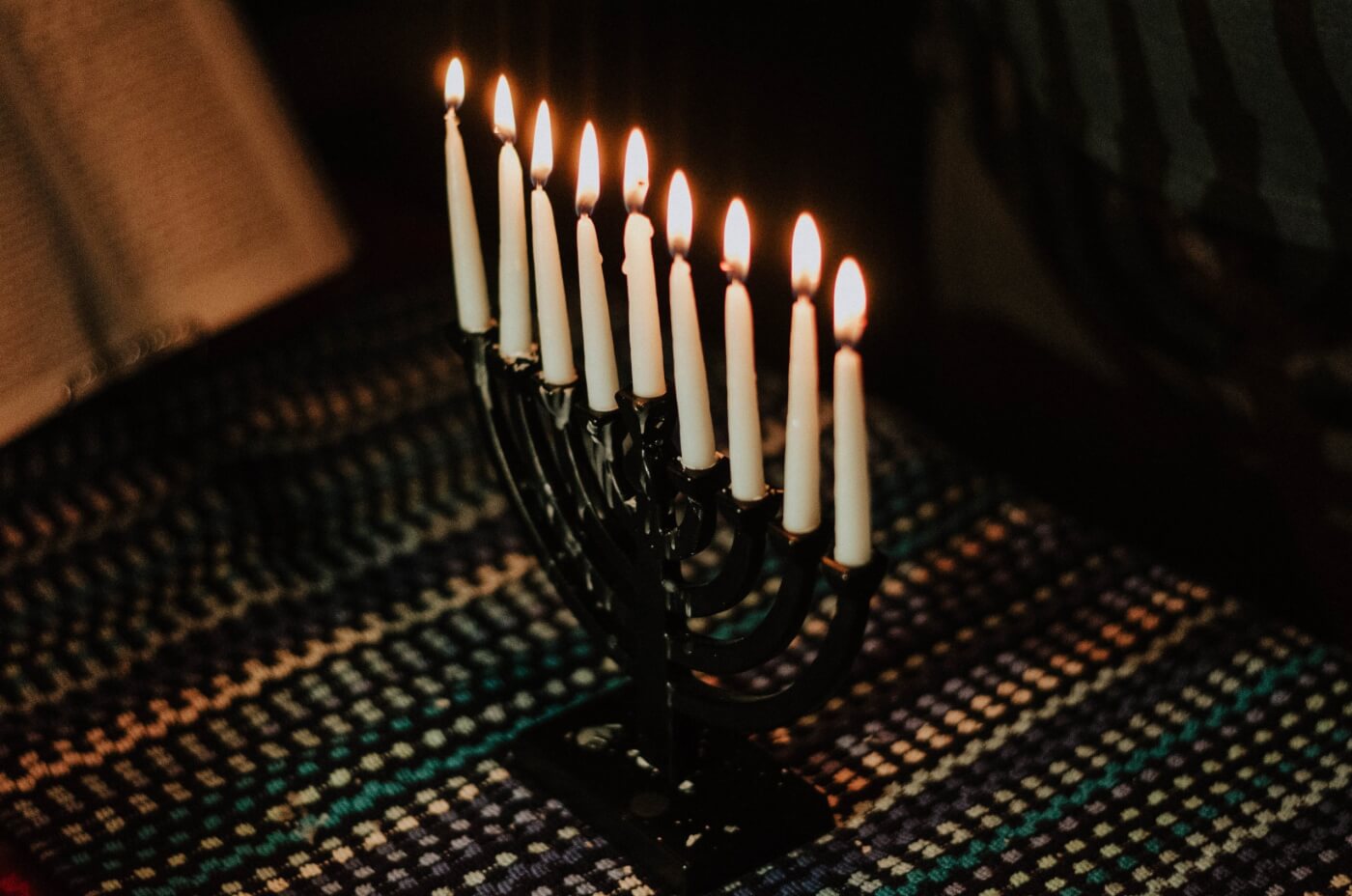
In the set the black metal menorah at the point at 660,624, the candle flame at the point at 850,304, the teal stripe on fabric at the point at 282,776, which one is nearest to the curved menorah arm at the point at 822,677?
the black metal menorah at the point at 660,624

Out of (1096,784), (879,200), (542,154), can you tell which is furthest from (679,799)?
(879,200)

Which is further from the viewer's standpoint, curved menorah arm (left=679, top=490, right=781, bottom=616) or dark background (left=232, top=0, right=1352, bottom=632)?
dark background (left=232, top=0, right=1352, bottom=632)

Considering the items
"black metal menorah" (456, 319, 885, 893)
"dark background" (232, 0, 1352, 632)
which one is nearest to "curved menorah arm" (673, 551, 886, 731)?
"black metal menorah" (456, 319, 885, 893)

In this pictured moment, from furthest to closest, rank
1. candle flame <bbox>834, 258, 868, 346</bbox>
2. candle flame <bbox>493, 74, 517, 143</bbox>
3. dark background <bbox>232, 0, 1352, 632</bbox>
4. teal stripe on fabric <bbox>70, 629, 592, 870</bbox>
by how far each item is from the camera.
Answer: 1. dark background <bbox>232, 0, 1352, 632</bbox>
2. teal stripe on fabric <bbox>70, 629, 592, 870</bbox>
3. candle flame <bbox>493, 74, 517, 143</bbox>
4. candle flame <bbox>834, 258, 868, 346</bbox>

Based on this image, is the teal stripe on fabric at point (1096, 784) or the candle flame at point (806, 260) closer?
the candle flame at point (806, 260)

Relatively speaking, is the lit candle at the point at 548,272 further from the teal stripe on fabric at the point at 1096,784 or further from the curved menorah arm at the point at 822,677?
the teal stripe on fabric at the point at 1096,784

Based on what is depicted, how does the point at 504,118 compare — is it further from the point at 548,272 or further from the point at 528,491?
the point at 528,491

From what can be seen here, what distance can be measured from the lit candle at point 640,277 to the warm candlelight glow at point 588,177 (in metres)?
0.02

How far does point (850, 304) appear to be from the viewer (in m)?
0.54

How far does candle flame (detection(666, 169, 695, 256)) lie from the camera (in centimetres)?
58

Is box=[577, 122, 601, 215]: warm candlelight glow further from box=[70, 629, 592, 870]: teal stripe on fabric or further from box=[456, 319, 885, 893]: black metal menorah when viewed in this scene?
box=[70, 629, 592, 870]: teal stripe on fabric

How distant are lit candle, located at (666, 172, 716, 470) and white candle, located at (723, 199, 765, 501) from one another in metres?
0.01

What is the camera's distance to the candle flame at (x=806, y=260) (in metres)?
0.56

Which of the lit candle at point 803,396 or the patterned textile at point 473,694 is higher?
the lit candle at point 803,396
